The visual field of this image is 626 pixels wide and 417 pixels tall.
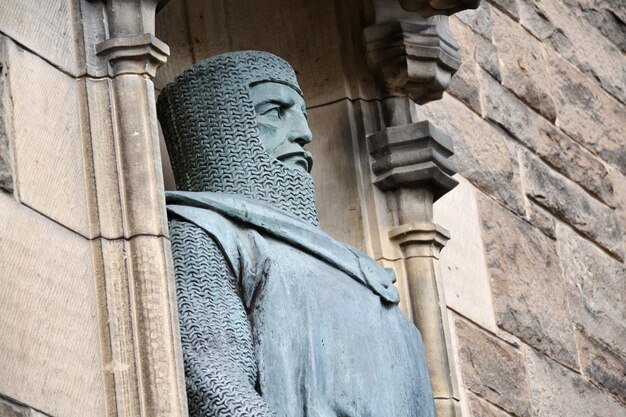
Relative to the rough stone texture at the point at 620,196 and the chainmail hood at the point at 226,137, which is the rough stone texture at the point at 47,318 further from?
the rough stone texture at the point at 620,196

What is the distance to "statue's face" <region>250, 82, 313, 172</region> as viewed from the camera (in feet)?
14.0

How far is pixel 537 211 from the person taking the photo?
19.0 feet

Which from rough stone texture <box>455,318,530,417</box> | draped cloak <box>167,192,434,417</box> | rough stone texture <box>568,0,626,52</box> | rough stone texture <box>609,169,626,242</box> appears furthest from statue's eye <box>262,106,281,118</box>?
rough stone texture <box>568,0,626,52</box>

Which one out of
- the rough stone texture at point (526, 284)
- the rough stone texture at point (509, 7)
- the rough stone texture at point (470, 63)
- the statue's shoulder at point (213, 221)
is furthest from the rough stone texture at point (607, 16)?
the statue's shoulder at point (213, 221)

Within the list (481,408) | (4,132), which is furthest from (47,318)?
(481,408)

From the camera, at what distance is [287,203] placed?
4188 millimetres

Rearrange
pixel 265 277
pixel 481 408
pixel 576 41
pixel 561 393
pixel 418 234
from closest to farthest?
pixel 265 277, pixel 418 234, pixel 481 408, pixel 561 393, pixel 576 41

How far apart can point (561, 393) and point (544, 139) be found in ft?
2.66

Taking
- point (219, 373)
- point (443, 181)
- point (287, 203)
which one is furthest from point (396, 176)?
point (219, 373)

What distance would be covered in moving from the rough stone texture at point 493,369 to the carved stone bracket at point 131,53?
1.49 m

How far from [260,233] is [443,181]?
0.75 m

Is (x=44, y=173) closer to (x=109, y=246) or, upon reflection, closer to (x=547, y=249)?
(x=109, y=246)

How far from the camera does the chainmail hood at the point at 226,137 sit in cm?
420

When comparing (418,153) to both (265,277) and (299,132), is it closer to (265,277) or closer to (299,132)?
(299,132)
